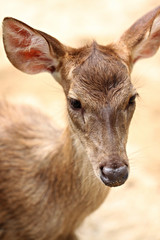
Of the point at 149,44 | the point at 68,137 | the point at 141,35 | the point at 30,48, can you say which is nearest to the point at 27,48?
the point at 30,48

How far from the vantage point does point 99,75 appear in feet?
14.2

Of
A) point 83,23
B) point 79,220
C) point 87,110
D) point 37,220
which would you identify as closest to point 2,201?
point 37,220

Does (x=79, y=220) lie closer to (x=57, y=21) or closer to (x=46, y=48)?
(x=46, y=48)

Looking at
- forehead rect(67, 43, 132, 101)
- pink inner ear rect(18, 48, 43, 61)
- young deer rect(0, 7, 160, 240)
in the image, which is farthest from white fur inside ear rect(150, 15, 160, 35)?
pink inner ear rect(18, 48, 43, 61)

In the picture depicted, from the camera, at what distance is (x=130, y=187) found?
6.41 metres

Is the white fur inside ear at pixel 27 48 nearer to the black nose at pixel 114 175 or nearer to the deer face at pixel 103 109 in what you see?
the deer face at pixel 103 109

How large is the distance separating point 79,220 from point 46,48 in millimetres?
1722

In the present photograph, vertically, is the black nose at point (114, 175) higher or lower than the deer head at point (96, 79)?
lower

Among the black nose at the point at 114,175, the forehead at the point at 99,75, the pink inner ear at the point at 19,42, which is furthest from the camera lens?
the pink inner ear at the point at 19,42

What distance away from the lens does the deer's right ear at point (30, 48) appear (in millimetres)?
4441

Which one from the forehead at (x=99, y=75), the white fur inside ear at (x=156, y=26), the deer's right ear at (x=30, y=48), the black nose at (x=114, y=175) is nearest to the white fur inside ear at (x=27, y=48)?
the deer's right ear at (x=30, y=48)

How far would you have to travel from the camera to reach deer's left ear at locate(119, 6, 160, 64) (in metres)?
4.78

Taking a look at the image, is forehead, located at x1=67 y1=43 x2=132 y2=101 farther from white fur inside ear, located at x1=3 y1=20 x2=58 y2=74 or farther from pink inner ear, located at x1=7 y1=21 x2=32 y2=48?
pink inner ear, located at x1=7 y1=21 x2=32 y2=48

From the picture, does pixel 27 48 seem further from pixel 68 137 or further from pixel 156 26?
pixel 156 26
